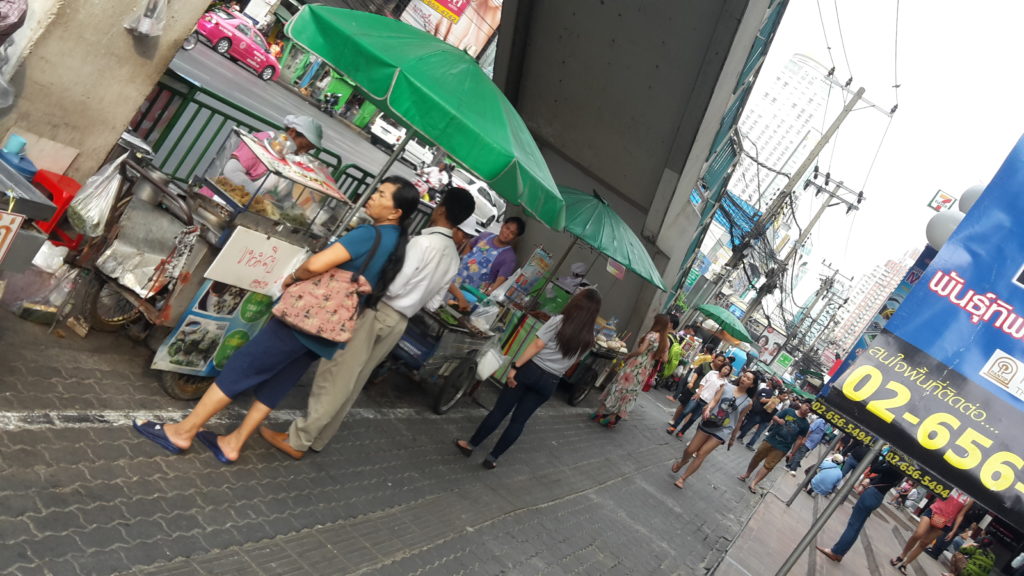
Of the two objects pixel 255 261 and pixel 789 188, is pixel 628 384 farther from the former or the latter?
pixel 789 188

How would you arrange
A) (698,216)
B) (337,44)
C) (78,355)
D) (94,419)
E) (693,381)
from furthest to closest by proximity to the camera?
(693,381), (698,216), (337,44), (78,355), (94,419)

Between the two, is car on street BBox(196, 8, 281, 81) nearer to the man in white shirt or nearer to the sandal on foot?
the sandal on foot

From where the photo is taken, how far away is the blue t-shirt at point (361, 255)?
387 cm

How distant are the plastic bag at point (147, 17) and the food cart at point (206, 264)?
0.93 metres

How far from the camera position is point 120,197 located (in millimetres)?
4414

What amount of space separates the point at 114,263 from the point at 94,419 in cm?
115

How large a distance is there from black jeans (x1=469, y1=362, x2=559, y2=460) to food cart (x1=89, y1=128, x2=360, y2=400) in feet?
7.45

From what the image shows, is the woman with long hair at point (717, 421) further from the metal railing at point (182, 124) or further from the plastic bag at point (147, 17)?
the plastic bag at point (147, 17)

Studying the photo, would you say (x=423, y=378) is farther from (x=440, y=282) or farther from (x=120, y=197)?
(x=120, y=197)

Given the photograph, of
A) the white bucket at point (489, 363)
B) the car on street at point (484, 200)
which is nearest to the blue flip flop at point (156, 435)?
the white bucket at point (489, 363)

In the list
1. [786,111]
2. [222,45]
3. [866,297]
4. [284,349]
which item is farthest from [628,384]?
[866,297]

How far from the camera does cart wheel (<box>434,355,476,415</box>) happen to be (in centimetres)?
691

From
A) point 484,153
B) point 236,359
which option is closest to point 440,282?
point 484,153

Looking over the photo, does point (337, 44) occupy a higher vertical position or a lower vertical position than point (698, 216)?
lower
